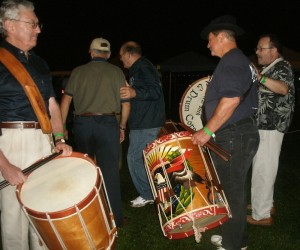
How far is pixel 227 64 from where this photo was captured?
287 cm

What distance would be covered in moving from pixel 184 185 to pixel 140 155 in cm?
186

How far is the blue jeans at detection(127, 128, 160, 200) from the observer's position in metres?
4.57

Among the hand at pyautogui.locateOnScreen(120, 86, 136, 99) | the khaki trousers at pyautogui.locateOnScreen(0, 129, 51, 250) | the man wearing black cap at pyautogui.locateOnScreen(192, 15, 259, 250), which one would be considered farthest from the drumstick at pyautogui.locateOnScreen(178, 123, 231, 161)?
the hand at pyautogui.locateOnScreen(120, 86, 136, 99)

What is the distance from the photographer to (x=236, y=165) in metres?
3.03

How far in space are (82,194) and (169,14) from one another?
42.5 metres

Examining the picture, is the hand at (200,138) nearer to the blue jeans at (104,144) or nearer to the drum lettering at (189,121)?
the blue jeans at (104,144)

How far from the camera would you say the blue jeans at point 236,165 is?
9.90 feet

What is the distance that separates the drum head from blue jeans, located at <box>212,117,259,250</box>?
117cm

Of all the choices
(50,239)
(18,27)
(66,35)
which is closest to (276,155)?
(50,239)

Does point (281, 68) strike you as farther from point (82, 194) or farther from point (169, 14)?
point (169, 14)

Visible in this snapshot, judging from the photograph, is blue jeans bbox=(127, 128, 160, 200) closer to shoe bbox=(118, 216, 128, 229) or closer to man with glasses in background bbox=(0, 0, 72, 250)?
shoe bbox=(118, 216, 128, 229)

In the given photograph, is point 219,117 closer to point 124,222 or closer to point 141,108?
point 141,108

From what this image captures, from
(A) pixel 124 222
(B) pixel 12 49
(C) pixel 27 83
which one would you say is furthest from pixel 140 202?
(B) pixel 12 49

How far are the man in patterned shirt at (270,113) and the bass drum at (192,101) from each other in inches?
28.9
